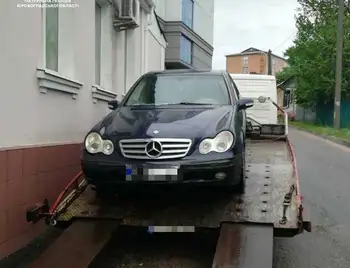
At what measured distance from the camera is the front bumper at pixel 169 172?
483 cm

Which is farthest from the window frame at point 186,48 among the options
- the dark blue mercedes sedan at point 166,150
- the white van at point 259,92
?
the dark blue mercedes sedan at point 166,150

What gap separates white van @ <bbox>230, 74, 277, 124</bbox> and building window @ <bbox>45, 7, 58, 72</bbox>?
6432 mm

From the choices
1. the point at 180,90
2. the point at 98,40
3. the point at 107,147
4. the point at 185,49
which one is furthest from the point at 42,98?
the point at 185,49

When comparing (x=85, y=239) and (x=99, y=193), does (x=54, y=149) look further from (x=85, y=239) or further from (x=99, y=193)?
(x=85, y=239)

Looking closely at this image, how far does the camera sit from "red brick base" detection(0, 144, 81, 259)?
5051 mm

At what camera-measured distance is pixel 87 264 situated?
4.40 metres

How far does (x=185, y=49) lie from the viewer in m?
29.4

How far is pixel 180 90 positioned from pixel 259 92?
7.33 meters

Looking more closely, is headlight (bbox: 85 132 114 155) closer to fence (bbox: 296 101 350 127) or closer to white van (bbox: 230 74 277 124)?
white van (bbox: 230 74 277 124)

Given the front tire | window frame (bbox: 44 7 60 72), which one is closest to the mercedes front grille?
the front tire

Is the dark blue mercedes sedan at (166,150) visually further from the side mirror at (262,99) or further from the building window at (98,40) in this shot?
the side mirror at (262,99)

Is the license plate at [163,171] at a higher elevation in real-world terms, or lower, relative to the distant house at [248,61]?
lower

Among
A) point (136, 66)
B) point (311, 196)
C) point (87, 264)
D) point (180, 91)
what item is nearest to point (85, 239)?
point (87, 264)

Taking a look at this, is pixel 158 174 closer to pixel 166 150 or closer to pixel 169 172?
pixel 169 172
